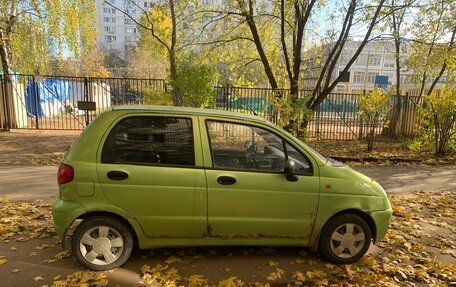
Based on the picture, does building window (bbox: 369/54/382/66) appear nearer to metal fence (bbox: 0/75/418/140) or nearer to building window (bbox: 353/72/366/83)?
building window (bbox: 353/72/366/83)

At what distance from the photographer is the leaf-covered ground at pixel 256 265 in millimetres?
3510

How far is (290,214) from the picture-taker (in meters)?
3.80

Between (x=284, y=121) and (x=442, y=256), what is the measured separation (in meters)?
6.16

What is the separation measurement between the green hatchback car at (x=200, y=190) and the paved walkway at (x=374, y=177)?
9.98ft

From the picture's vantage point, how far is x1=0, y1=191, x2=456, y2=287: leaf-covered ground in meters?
3.51

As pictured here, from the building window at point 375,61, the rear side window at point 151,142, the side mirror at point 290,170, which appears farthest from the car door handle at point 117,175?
the building window at point 375,61

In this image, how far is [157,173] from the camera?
3.54 m

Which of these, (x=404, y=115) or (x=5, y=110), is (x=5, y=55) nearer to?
(x=5, y=110)

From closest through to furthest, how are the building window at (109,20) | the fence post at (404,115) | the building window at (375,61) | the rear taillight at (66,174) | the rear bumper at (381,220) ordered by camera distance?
the rear taillight at (66,174) → the rear bumper at (381,220) → the fence post at (404,115) → the building window at (375,61) → the building window at (109,20)

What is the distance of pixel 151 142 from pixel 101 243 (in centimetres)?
121

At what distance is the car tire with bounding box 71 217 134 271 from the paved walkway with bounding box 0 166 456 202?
288cm

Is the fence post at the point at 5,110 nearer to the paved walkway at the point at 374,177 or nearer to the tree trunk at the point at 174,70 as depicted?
the paved walkway at the point at 374,177

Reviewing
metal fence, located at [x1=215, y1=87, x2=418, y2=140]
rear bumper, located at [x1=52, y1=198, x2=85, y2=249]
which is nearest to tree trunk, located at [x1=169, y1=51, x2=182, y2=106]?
metal fence, located at [x1=215, y1=87, x2=418, y2=140]

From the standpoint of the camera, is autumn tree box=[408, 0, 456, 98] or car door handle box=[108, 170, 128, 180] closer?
car door handle box=[108, 170, 128, 180]
